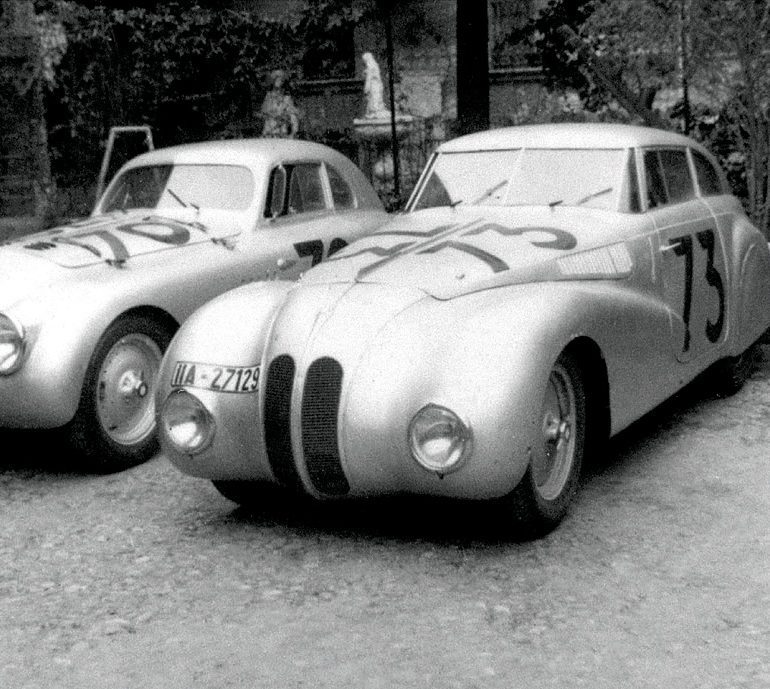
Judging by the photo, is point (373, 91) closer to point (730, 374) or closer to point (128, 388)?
point (730, 374)

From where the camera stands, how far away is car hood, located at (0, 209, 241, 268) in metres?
6.11

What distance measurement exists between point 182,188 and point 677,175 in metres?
2.89

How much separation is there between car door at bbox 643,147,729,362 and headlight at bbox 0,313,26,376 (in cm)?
299

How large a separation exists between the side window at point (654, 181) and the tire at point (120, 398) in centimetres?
255

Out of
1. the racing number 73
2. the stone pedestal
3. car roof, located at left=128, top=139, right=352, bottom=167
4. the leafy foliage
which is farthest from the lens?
the leafy foliage

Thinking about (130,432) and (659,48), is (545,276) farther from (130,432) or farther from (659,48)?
(659,48)

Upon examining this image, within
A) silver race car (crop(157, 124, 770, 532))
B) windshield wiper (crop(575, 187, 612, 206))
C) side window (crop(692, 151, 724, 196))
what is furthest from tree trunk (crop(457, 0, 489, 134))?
windshield wiper (crop(575, 187, 612, 206))

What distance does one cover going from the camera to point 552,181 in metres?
5.95

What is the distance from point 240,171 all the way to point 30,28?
10131 millimetres

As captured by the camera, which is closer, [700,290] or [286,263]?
[700,290]

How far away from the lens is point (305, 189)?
7527 millimetres

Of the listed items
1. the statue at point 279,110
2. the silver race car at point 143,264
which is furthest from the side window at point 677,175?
the statue at point 279,110

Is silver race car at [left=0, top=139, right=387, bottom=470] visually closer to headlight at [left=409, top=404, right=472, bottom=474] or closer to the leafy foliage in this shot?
headlight at [left=409, top=404, right=472, bottom=474]

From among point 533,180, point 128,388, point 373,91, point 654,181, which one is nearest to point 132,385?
point 128,388
